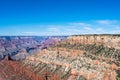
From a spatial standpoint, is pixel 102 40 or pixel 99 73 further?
pixel 102 40

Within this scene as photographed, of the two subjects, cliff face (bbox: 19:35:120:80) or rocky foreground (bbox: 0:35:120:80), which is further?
rocky foreground (bbox: 0:35:120:80)

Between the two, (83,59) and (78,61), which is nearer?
(83,59)

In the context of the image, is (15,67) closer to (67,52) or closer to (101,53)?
(67,52)

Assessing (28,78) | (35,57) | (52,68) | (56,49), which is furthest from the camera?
(35,57)

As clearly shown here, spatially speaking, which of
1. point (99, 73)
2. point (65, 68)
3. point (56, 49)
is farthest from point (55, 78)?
point (56, 49)

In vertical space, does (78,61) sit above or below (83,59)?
below

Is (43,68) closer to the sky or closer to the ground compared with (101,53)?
closer to the ground

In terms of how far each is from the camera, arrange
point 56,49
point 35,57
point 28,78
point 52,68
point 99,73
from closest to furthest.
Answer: point 99,73, point 28,78, point 52,68, point 56,49, point 35,57

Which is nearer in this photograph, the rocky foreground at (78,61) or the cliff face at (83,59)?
the cliff face at (83,59)
